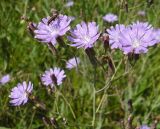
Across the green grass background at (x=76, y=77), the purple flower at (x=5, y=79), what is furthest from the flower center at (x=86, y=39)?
the purple flower at (x=5, y=79)

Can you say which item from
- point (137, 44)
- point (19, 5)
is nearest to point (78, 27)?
point (137, 44)

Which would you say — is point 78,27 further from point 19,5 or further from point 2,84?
point 19,5

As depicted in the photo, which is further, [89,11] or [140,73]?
[89,11]

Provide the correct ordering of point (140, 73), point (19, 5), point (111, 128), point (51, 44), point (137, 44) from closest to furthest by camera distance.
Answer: point (137, 44) → point (51, 44) → point (111, 128) → point (140, 73) → point (19, 5)

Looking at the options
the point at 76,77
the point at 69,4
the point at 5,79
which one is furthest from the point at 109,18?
the point at 5,79

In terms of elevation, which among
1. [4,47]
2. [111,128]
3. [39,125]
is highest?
[4,47]

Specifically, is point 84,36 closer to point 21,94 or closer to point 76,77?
point 21,94

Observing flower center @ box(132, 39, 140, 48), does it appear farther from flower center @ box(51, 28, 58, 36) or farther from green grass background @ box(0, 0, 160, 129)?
green grass background @ box(0, 0, 160, 129)
